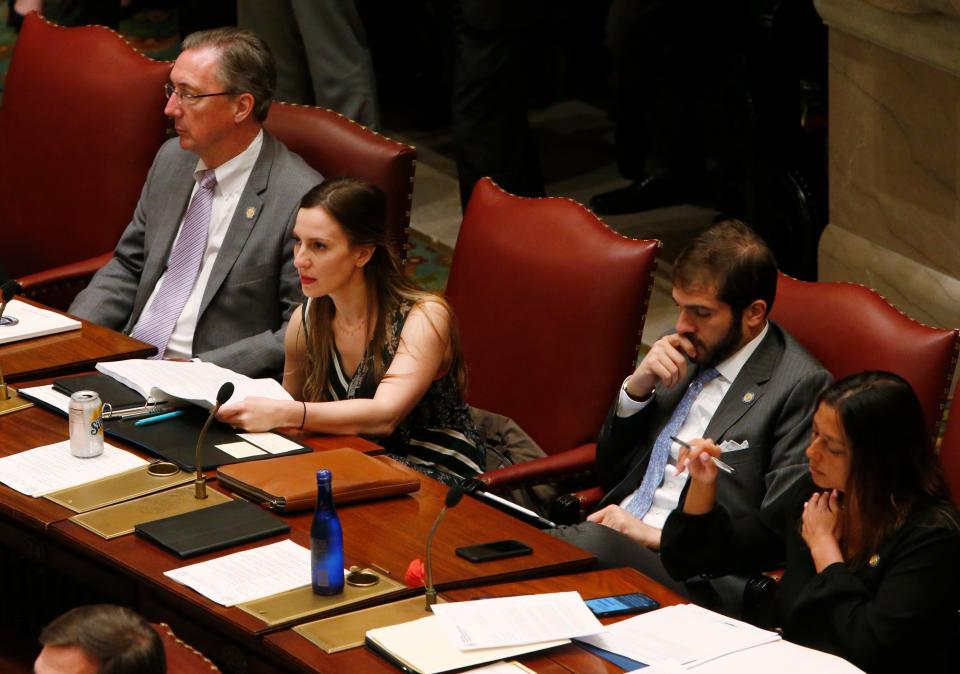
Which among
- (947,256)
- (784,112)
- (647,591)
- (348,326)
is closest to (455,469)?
(348,326)

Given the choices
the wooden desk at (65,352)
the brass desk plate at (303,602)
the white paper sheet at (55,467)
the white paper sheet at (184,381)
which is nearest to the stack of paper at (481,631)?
the brass desk plate at (303,602)

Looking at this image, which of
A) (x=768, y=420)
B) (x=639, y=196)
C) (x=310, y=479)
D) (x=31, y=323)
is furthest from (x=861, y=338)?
(x=639, y=196)

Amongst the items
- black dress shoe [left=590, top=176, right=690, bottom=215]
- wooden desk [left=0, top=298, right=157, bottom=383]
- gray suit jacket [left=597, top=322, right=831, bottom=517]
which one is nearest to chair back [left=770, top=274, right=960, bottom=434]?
gray suit jacket [left=597, top=322, right=831, bottom=517]

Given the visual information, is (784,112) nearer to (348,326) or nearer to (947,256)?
(947,256)

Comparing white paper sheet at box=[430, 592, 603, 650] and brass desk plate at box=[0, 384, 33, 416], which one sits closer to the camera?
white paper sheet at box=[430, 592, 603, 650]

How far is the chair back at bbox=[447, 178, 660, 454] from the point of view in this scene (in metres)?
3.64

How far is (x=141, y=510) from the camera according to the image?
2.96 metres

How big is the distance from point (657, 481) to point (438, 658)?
1.07m

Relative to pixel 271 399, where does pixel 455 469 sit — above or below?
below

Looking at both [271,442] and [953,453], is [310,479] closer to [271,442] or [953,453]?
[271,442]

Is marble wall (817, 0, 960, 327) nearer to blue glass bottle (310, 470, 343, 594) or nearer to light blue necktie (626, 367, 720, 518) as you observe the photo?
light blue necktie (626, 367, 720, 518)

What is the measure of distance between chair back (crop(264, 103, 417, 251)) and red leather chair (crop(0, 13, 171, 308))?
459mm

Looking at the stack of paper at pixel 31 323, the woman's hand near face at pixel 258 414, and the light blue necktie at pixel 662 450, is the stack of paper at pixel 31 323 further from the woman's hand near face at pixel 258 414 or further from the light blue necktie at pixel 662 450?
the light blue necktie at pixel 662 450

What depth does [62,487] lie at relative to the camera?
306 centimetres
